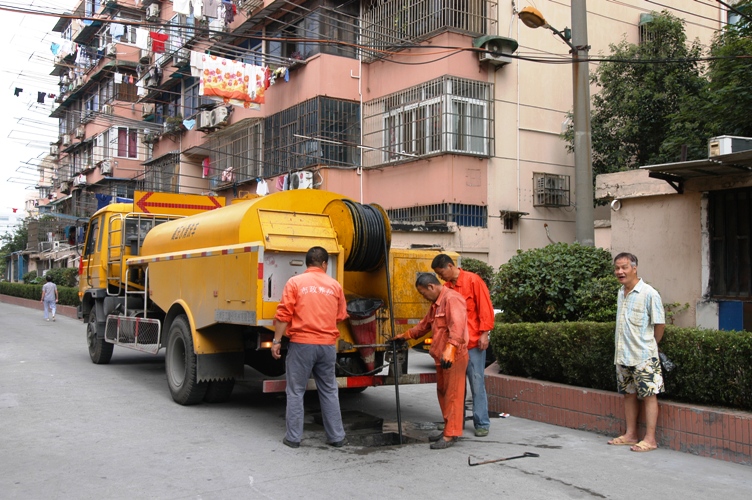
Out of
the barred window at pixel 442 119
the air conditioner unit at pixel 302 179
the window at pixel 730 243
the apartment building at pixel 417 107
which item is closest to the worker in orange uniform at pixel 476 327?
the window at pixel 730 243

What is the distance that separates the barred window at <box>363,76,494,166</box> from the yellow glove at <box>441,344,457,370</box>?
1039cm

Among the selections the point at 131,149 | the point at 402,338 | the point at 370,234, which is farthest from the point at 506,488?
the point at 131,149

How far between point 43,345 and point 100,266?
4.41 metres

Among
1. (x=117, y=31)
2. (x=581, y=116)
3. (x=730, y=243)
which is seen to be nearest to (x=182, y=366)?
(x=581, y=116)

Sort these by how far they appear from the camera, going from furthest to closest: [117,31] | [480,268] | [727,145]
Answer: [117,31] → [480,268] → [727,145]

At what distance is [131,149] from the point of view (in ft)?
118

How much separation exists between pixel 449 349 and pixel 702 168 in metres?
4.20

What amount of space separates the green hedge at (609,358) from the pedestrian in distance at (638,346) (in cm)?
31

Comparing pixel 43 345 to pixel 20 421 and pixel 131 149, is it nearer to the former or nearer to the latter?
pixel 20 421

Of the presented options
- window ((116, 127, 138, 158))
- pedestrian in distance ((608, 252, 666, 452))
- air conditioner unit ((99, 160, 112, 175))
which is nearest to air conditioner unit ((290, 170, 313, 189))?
pedestrian in distance ((608, 252, 666, 452))

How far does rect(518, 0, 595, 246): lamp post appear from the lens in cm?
1031

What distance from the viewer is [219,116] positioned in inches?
919

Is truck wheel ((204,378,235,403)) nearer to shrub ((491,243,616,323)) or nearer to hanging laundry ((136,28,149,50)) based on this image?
shrub ((491,243,616,323))

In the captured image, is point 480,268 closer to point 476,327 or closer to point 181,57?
point 476,327
